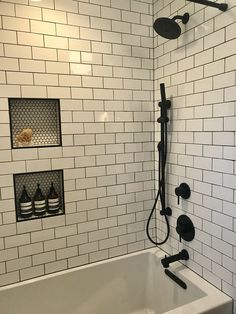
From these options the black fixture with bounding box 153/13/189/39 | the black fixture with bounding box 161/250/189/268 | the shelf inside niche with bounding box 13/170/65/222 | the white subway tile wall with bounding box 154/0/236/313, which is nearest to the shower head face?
the black fixture with bounding box 153/13/189/39

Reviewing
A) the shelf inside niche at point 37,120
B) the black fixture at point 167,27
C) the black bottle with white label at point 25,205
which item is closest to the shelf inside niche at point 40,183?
the black bottle with white label at point 25,205

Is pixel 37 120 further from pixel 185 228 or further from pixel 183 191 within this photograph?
pixel 185 228

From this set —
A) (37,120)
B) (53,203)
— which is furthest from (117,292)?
(37,120)

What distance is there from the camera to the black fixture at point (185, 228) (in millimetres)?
1640

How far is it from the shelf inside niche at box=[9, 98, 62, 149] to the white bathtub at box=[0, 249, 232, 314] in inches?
36.0

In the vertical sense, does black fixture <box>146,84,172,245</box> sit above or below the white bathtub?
above

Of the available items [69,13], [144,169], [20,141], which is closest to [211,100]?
[144,169]

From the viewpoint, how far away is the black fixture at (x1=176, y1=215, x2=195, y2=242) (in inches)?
64.5

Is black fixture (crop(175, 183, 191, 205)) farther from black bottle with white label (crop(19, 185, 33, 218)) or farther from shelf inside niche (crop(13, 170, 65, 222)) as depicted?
black bottle with white label (crop(19, 185, 33, 218))

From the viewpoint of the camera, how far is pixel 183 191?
5.42 ft

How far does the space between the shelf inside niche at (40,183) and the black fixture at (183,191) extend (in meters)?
0.79

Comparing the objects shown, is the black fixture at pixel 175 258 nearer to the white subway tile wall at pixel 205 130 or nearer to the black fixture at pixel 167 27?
the white subway tile wall at pixel 205 130

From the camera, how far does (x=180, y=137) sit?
171cm

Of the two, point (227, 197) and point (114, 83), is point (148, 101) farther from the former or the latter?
point (227, 197)
